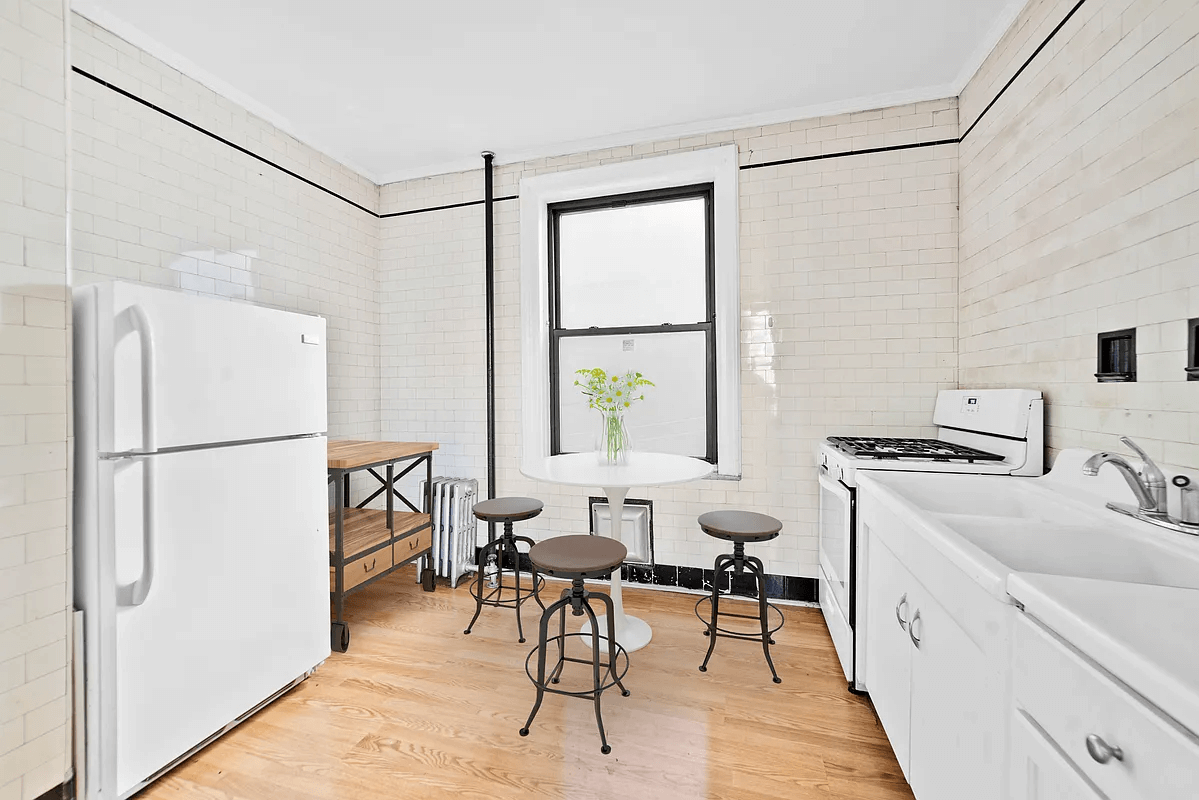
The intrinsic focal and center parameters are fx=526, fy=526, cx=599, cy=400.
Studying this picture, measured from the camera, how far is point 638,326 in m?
3.47

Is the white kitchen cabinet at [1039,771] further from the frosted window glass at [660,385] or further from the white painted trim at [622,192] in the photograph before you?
the frosted window glass at [660,385]

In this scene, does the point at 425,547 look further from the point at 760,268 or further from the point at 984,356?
the point at 984,356

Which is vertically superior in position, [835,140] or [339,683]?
[835,140]

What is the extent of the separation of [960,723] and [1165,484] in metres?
0.82

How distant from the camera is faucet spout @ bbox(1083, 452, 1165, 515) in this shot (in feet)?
4.41

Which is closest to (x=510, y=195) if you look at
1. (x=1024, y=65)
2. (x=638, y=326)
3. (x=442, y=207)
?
(x=442, y=207)

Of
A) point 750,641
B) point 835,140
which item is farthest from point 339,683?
point 835,140

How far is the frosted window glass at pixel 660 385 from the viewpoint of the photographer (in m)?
3.37

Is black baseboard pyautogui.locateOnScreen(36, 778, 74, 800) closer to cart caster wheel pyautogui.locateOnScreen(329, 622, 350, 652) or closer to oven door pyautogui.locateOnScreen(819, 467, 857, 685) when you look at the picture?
cart caster wheel pyautogui.locateOnScreen(329, 622, 350, 652)

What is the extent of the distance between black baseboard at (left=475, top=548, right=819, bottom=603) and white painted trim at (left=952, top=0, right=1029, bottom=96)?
275 centimetres

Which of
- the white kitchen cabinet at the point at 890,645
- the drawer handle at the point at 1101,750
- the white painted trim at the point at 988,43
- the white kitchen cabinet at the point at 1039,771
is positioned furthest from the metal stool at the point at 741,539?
the white painted trim at the point at 988,43

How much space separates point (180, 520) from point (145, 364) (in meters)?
0.52

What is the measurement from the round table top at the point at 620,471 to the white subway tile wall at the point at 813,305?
2.12 feet

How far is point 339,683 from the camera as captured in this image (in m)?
2.29
